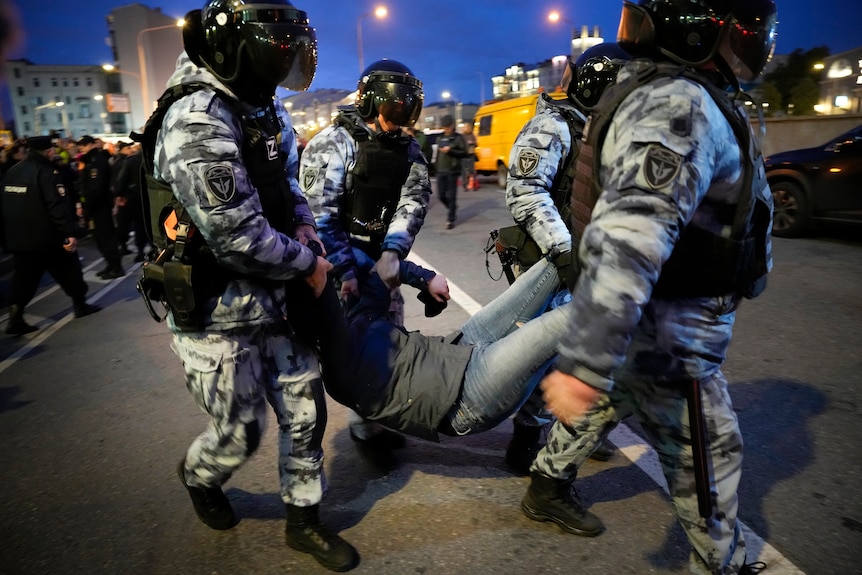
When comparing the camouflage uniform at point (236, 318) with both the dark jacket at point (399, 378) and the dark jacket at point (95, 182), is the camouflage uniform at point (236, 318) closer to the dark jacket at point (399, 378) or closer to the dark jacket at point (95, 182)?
the dark jacket at point (399, 378)

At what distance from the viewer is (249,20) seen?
2053mm

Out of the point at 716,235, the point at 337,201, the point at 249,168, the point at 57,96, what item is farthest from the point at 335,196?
the point at 57,96

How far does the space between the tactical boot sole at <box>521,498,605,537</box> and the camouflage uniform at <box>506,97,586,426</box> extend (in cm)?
48

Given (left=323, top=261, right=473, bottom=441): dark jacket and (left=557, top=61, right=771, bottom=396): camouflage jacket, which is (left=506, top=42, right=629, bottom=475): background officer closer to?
(left=323, top=261, right=473, bottom=441): dark jacket

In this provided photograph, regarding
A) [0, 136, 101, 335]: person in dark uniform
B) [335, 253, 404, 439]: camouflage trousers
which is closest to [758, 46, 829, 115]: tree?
[0, 136, 101, 335]: person in dark uniform

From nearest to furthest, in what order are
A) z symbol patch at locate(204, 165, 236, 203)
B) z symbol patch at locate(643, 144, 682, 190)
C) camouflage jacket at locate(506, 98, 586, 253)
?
z symbol patch at locate(643, 144, 682, 190)
z symbol patch at locate(204, 165, 236, 203)
camouflage jacket at locate(506, 98, 586, 253)

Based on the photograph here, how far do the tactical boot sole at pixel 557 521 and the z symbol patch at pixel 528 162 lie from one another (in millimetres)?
1568

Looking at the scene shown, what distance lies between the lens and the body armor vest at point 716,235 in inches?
63.8

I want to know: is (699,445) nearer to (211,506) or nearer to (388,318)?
(388,318)

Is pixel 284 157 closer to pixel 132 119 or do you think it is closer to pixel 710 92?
pixel 710 92

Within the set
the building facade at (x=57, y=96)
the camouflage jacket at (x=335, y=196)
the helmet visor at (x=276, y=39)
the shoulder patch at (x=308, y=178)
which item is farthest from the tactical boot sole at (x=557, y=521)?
the building facade at (x=57, y=96)

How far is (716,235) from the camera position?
5.46 ft

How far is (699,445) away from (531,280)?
108 centimetres

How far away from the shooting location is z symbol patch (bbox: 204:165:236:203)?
6.29ft
